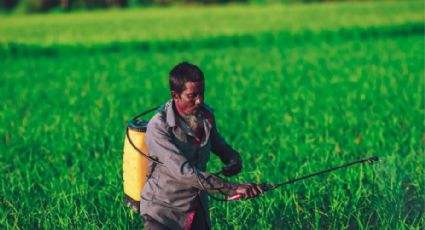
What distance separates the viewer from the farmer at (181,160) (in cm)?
234

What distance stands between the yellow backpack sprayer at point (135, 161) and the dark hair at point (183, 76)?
0.21 metres

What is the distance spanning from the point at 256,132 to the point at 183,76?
10.9ft

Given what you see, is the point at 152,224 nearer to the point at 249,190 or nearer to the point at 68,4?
the point at 249,190

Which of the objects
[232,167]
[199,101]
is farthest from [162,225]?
[199,101]

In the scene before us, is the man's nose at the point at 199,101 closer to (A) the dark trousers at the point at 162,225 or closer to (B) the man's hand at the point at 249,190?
(B) the man's hand at the point at 249,190

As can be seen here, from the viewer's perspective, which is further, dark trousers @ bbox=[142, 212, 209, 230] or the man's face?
dark trousers @ bbox=[142, 212, 209, 230]

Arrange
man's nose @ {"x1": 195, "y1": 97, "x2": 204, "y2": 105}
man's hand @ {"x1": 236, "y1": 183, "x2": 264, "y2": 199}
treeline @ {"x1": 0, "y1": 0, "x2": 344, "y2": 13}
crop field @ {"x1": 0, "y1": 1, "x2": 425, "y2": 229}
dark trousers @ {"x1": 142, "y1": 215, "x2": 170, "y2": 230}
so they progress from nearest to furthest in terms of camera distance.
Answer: man's hand @ {"x1": 236, "y1": 183, "x2": 264, "y2": 199}, man's nose @ {"x1": 195, "y1": 97, "x2": 204, "y2": 105}, dark trousers @ {"x1": 142, "y1": 215, "x2": 170, "y2": 230}, crop field @ {"x1": 0, "y1": 1, "x2": 425, "y2": 229}, treeline @ {"x1": 0, "y1": 0, "x2": 344, "y2": 13}

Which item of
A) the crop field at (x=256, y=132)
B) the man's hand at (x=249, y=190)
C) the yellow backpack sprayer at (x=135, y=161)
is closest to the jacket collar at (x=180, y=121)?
the yellow backpack sprayer at (x=135, y=161)

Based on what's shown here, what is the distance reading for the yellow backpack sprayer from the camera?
8.41 feet

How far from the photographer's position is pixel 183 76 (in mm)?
2352

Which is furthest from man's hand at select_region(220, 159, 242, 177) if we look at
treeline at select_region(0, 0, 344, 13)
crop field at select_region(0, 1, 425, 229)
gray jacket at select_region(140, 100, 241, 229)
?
treeline at select_region(0, 0, 344, 13)

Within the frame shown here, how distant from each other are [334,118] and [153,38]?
11.9 metres

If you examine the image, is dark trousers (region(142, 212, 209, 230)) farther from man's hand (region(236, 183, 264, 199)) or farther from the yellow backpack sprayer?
man's hand (region(236, 183, 264, 199))

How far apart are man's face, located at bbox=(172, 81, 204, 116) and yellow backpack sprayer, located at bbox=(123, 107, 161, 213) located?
6.7 inches
